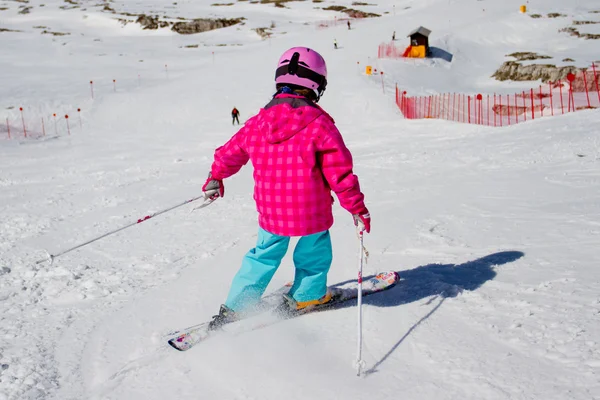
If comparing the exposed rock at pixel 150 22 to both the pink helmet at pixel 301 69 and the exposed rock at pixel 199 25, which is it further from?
the pink helmet at pixel 301 69

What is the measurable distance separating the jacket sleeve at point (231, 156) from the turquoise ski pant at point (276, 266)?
1.47 feet

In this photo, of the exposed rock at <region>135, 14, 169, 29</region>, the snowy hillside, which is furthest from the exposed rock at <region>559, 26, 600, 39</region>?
the exposed rock at <region>135, 14, 169, 29</region>

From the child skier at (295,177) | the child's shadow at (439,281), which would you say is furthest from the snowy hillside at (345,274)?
the child skier at (295,177)

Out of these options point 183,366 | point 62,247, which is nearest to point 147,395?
point 183,366

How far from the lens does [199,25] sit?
170ft

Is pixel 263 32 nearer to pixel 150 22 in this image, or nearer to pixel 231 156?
pixel 150 22

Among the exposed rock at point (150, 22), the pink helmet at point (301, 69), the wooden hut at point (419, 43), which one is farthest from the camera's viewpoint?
the exposed rock at point (150, 22)

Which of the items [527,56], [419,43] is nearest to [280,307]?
[527,56]

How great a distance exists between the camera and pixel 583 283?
10.7ft

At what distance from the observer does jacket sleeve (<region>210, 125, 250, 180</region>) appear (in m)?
3.09

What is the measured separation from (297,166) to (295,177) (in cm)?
7

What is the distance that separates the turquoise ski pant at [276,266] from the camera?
3.10 metres

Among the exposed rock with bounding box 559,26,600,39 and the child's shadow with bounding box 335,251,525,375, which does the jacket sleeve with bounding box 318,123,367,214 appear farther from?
the exposed rock with bounding box 559,26,600,39

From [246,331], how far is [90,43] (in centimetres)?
4513
